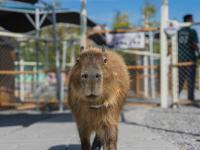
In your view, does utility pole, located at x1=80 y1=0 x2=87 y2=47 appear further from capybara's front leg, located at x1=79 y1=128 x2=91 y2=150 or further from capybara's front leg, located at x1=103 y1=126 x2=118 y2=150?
capybara's front leg, located at x1=103 y1=126 x2=118 y2=150

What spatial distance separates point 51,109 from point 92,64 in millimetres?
8574

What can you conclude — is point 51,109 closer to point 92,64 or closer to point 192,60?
point 192,60

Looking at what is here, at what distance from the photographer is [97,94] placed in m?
4.23

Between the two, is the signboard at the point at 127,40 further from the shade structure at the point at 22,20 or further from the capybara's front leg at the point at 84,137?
the capybara's front leg at the point at 84,137

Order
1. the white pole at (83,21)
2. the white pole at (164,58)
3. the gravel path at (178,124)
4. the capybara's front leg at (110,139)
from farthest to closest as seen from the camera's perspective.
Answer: the white pole at (164,58), the white pole at (83,21), the gravel path at (178,124), the capybara's front leg at (110,139)

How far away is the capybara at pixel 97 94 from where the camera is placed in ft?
13.9

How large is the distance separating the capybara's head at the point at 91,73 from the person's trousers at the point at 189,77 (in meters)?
8.66

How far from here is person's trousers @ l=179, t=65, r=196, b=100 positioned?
12867 millimetres

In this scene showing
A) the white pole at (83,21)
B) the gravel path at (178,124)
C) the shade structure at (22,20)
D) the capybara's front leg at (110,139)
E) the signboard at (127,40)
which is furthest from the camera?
the shade structure at (22,20)

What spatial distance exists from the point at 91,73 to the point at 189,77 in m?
9.16

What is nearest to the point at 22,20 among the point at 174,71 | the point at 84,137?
the point at 174,71

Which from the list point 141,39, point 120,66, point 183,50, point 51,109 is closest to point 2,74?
point 51,109

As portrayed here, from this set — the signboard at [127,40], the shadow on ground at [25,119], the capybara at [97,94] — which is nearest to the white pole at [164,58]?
the signboard at [127,40]

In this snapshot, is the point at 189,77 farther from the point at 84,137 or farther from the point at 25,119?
the point at 84,137
